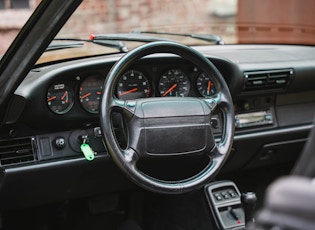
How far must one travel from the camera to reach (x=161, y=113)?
2.04m

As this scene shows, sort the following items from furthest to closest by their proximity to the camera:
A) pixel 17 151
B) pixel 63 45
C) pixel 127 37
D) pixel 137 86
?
pixel 127 37 < pixel 63 45 < pixel 137 86 < pixel 17 151

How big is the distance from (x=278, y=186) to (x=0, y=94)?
1.40 meters

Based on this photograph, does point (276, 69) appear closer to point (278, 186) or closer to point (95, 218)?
point (95, 218)

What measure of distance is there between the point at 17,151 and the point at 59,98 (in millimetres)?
282

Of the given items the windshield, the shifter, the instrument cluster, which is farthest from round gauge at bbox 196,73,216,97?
the shifter

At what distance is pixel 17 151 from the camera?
2207 mm

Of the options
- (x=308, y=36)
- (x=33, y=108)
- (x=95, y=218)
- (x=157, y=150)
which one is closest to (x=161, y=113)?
(x=157, y=150)

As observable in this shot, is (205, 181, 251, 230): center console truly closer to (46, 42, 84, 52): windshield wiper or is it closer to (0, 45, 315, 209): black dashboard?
(0, 45, 315, 209): black dashboard

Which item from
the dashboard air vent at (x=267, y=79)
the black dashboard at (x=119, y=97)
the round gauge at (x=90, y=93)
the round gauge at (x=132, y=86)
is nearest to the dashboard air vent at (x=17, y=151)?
the black dashboard at (x=119, y=97)

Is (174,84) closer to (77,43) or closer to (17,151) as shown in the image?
(77,43)

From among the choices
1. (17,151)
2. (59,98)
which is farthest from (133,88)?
(17,151)

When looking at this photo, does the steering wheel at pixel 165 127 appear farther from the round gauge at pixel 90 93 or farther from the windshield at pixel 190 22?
the windshield at pixel 190 22

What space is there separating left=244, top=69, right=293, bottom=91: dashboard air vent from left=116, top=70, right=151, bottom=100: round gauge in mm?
538

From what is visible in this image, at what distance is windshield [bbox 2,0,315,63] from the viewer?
102 inches
